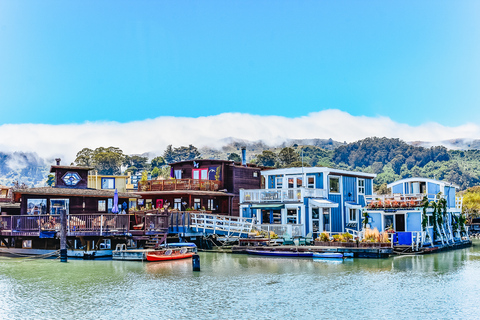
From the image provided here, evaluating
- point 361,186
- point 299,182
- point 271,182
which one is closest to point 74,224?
point 271,182

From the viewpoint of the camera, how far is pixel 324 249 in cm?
3644

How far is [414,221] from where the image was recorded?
41.4 meters

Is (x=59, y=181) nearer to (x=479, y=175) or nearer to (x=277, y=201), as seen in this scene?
(x=277, y=201)

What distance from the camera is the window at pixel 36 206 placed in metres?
38.6

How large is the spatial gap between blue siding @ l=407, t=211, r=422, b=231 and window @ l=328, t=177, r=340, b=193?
6954 millimetres

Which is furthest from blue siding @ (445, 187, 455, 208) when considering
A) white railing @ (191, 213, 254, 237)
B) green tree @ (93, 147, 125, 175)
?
green tree @ (93, 147, 125, 175)

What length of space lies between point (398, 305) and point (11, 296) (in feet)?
55.5

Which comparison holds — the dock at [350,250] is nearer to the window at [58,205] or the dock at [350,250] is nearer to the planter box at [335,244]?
the planter box at [335,244]

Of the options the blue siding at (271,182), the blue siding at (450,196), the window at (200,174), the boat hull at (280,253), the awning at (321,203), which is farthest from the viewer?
the window at (200,174)

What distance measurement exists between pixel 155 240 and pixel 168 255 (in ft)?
10.7

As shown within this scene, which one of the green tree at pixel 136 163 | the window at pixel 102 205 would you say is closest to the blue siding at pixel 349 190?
the window at pixel 102 205

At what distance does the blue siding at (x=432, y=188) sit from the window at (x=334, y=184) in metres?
8.03

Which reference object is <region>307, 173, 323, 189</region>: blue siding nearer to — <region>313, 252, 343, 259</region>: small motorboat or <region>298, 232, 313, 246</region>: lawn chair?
<region>298, 232, 313, 246</region>: lawn chair

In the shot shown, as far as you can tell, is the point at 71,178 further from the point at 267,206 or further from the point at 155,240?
the point at 267,206
